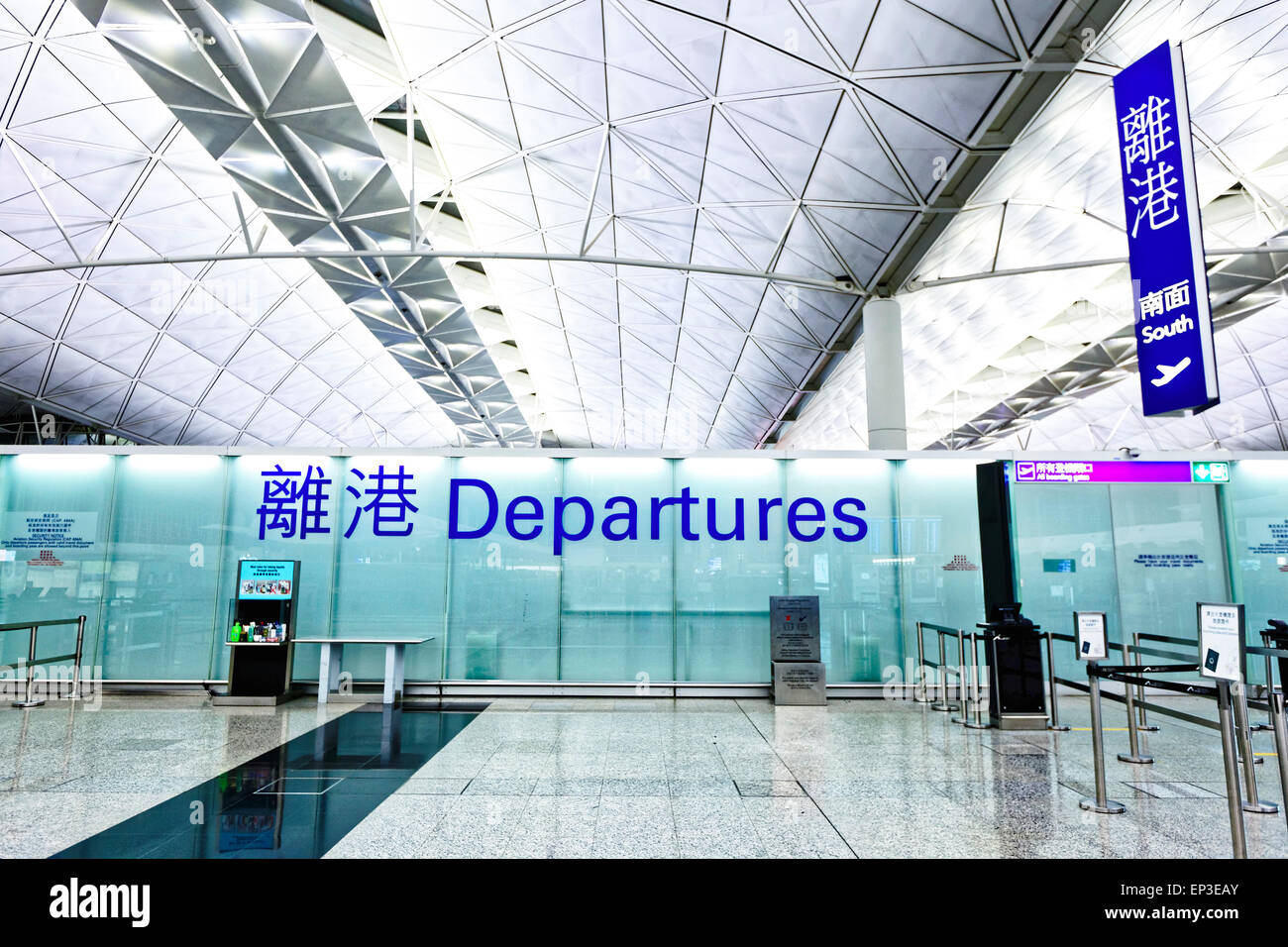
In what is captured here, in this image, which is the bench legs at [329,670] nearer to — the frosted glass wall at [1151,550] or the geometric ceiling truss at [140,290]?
the frosted glass wall at [1151,550]

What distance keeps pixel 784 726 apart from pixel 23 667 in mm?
11316

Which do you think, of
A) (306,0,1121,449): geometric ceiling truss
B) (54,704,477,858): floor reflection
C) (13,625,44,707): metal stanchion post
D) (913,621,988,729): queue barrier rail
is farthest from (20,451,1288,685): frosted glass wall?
(306,0,1121,449): geometric ceiling truss

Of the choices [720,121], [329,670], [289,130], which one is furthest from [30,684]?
[720,121]

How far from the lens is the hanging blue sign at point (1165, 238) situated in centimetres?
671

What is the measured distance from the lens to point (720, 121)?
40.0ft

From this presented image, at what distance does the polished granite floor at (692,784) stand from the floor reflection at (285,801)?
0.18 m

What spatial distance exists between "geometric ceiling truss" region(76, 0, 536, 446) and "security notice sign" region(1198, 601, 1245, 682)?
45.9 ft

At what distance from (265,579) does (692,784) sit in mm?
7505

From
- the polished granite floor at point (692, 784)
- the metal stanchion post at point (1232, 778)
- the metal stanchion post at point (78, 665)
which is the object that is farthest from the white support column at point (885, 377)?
the metal stanchion post at point (78, 665)

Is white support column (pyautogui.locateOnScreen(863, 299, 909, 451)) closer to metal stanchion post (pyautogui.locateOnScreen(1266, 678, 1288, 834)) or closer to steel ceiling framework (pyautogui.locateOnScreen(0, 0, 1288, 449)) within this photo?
steel ceiling framework (pyautogui.locateOnScreen(0, 0, 1288, 449))

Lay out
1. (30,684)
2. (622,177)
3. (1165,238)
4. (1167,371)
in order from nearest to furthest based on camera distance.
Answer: (1167,371), (1165,238), (30,684), (622,177)

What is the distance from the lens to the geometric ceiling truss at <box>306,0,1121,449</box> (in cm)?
999

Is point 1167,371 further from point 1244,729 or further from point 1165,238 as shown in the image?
point 1244,729
